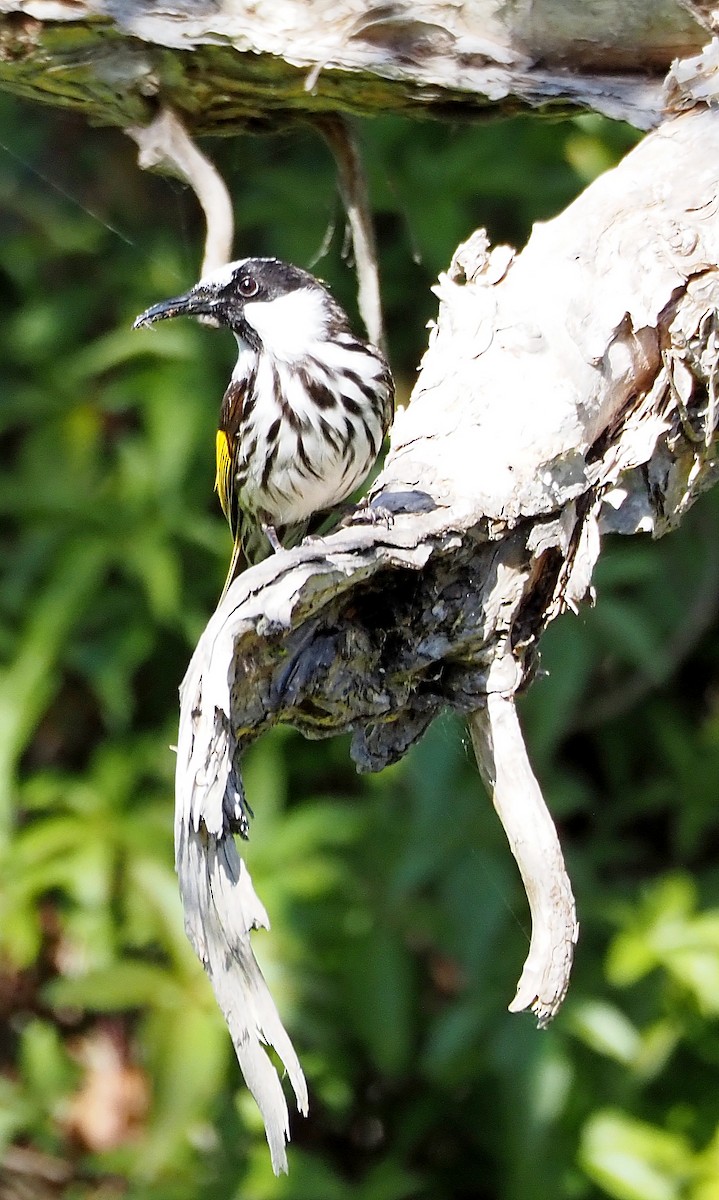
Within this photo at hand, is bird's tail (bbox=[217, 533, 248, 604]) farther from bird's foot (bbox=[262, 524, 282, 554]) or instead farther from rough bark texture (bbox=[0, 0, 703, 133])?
rough bark texture (bbox=[0, 0, 703, 133])

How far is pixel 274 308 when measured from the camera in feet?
9.68

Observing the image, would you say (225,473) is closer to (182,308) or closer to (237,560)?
(237,560)

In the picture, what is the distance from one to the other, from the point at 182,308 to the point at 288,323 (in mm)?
223

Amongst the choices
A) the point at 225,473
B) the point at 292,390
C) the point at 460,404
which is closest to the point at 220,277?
the point at 292,390

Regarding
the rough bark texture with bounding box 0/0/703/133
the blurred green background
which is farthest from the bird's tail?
the rough bark texture with bounding box 0/0/703/133

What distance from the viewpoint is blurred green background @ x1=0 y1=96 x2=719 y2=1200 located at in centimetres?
348

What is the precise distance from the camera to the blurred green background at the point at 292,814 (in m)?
3.48

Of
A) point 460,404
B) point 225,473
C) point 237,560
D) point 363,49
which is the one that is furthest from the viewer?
point 237,560

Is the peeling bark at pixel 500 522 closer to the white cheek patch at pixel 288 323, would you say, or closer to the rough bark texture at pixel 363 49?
the rough bark texture at pixel 363 49

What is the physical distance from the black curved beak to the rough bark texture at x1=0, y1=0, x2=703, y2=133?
359 mm

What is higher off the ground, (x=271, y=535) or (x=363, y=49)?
(x=363, y=49)

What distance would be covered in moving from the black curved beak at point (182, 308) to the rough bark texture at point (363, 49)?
36 cm

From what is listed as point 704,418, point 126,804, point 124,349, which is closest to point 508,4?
point 704,418

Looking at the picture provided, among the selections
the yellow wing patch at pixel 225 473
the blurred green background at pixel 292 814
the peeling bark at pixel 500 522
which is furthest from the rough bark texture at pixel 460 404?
the blurred green background at pixel 292 814
